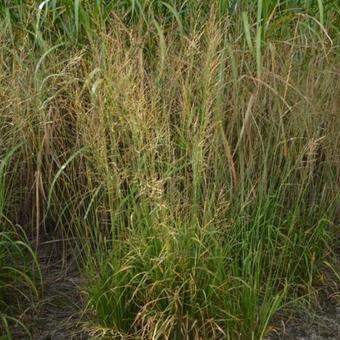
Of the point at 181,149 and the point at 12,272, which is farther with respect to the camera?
the point at 12,272

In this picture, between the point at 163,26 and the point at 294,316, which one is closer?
the point at 294,316

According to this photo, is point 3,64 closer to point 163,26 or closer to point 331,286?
point 163,26

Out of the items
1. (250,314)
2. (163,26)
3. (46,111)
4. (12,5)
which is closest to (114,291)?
(250,314)

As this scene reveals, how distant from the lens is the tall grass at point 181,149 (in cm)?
333

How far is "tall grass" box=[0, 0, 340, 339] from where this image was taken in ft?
10.9

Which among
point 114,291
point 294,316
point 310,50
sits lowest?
point 294,316

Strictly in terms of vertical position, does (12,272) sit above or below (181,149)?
below

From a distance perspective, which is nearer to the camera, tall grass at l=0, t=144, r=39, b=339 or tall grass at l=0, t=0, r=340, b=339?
tall grass at l=0, t=0, r=340, b=339

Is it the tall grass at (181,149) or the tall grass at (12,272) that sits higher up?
the tall grass at (181,149)

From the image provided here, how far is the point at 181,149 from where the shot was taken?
11.7 ft

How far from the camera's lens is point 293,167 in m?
3.78

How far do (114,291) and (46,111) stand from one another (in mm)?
1060

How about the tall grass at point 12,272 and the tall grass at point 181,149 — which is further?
the tall grass at point 12,272

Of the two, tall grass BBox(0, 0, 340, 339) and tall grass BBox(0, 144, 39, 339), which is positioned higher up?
tall grass BBox(0, 0, 340, 339)
